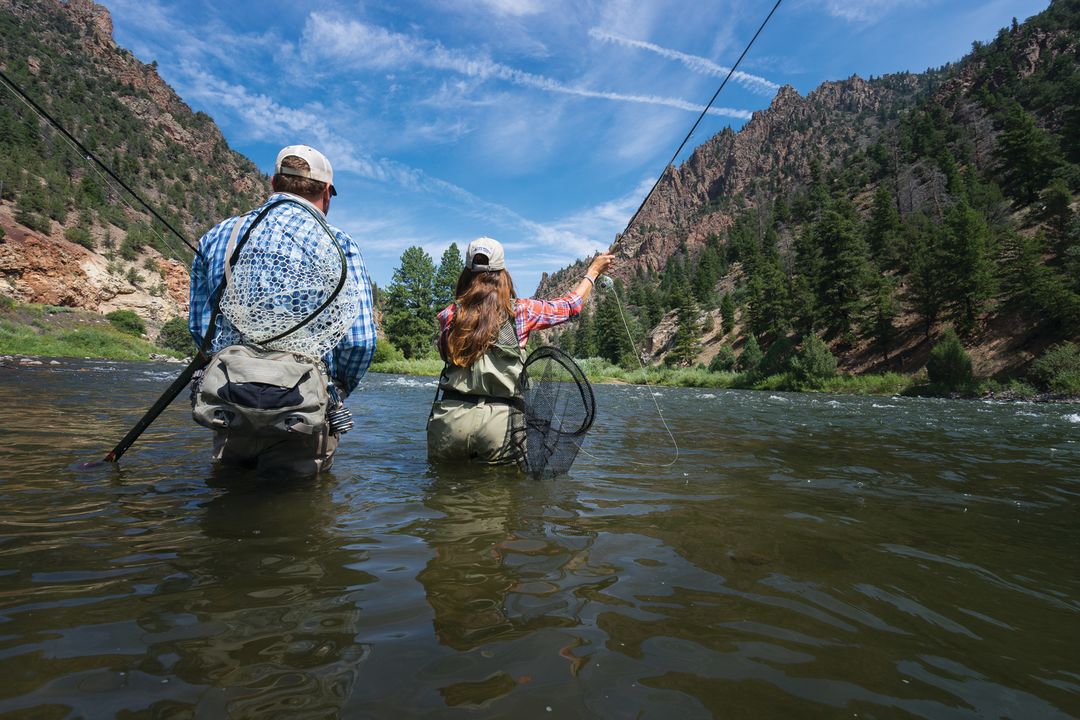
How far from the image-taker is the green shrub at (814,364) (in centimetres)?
3931

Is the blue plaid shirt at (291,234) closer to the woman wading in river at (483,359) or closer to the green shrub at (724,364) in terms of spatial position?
the woman wading in river at (483,359)

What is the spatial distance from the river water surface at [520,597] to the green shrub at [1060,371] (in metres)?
32.6

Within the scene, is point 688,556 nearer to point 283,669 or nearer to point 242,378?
point 283,669

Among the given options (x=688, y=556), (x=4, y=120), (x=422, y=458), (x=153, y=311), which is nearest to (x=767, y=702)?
(x=688, y=556)

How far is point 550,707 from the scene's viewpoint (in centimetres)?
146

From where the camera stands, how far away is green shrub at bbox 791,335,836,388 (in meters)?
39.3

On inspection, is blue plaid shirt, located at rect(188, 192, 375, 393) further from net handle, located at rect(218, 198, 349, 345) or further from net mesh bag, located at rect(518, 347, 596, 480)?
net mesh bag, located at rect(518, 347, 596, 480)

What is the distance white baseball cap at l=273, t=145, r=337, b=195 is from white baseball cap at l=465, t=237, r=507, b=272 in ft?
4.20

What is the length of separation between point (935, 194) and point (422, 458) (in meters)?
86.9

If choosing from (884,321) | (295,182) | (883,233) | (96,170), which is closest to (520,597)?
(295,182)

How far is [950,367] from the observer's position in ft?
112

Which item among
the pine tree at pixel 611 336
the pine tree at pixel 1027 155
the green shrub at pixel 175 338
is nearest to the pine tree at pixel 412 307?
the green shrub at pixel 175 338

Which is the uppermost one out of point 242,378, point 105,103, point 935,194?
point 105,103

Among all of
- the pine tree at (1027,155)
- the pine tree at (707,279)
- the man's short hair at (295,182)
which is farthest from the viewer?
the pine tree at (707,279)
